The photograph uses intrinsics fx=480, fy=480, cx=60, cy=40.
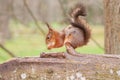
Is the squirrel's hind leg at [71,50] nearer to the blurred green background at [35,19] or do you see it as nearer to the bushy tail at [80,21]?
the bushy tail at [80,21]

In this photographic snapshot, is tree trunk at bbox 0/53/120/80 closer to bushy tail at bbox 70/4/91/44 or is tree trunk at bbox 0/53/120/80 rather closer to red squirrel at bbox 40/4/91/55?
red squirrel at bbox 40/4/91/55

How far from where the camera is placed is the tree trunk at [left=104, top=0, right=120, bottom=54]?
3164mm

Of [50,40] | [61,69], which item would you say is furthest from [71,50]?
[50,40]

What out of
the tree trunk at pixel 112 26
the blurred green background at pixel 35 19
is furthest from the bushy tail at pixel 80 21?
the blurred green background at pixel 35 19

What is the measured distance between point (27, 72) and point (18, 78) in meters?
0.05

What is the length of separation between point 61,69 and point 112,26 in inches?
37.2

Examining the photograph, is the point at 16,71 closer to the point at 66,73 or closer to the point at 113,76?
the point at 66,73

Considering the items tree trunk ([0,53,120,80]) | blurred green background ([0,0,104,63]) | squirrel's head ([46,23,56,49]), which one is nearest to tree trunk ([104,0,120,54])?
blurred green background ([0,0,104,63])

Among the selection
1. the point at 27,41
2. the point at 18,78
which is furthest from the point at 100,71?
the point at 27,41

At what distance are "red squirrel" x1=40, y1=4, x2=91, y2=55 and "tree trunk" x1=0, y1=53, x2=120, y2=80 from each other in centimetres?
29

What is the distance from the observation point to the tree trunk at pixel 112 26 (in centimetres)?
316

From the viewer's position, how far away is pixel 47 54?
238cm

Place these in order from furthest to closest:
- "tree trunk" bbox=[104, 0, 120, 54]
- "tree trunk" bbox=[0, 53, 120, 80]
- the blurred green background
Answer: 1. the blurred green background
2. "tree trunk" bbox=[104, 0, 120, 54]
3. "tree trunk" bbox=[0, 53, 120, 80]

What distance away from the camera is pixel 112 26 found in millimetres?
3191
